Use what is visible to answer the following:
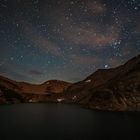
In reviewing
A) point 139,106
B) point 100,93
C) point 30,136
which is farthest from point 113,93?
point 30,136

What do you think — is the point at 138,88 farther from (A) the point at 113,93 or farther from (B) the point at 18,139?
(B) the point at 18,139

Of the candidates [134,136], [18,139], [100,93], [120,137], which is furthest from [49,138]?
[100,93]

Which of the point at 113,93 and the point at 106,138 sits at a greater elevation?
the point at 113,93

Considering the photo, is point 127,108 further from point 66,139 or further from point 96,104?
point 66,139

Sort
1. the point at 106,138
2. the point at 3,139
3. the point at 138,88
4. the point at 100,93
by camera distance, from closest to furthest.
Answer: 1. the point at 3,139
2. the point at 106,138
3. the point at 138,88
4. the point at 100,93

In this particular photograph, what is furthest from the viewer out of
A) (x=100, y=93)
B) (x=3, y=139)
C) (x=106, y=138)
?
(x=100, y=93)

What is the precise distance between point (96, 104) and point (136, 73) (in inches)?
2146

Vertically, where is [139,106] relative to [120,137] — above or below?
above

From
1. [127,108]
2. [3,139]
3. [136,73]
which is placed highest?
[136,73]

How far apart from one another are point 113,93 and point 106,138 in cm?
12772

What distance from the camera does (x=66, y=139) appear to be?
50.5 metres

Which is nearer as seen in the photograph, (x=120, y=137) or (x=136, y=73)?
(x=120, y=137)

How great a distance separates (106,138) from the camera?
52.2m

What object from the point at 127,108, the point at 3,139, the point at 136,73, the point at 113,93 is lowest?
the point at 3,139
